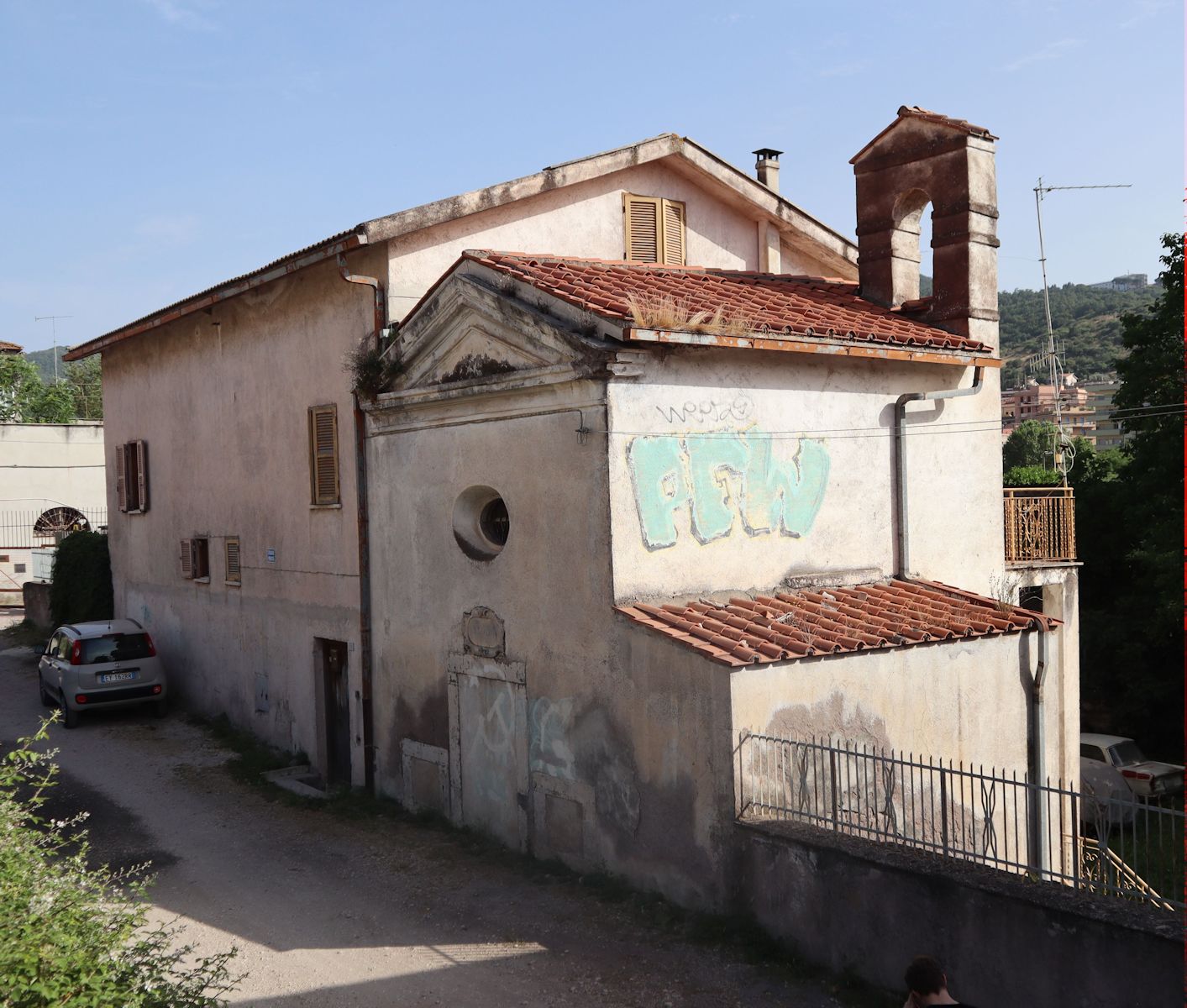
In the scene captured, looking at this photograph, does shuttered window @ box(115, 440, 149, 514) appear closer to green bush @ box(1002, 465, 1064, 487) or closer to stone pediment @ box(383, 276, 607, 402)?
stone pediment @ box(383, 276, 607, 402)

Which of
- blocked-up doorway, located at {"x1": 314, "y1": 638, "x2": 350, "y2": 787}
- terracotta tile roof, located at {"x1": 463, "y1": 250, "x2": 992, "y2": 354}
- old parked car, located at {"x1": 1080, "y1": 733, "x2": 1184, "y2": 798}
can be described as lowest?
old parked car, located at {"x1": 1080, "y1": 733, "x2": 1184, "y2": 798}

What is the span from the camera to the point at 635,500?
9000 millimetres

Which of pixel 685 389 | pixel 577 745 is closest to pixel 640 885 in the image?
pixel 577 745

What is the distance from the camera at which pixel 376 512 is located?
12.1 meters

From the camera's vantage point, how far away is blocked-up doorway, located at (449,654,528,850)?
9.91 meters

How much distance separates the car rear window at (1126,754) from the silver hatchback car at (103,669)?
15602mm

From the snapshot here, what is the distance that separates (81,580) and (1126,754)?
19.5 meters

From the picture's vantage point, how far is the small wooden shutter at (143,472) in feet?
61.2

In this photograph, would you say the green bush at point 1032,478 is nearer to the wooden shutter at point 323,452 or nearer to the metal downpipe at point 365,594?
the wooden shutter at point 323,452

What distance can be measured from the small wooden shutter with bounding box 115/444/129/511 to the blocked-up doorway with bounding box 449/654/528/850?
11260mm

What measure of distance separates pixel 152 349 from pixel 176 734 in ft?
20.8

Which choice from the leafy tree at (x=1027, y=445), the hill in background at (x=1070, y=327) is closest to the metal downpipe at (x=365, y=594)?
the leafy tree at (x=1027, y=445)

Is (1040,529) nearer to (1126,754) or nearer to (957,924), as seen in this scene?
(1126,754)

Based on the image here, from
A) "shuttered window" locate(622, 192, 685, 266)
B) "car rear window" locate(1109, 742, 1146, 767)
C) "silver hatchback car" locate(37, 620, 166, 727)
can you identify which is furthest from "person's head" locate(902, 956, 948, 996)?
"car rear window" locate(1109, 742, 1146, 767)
